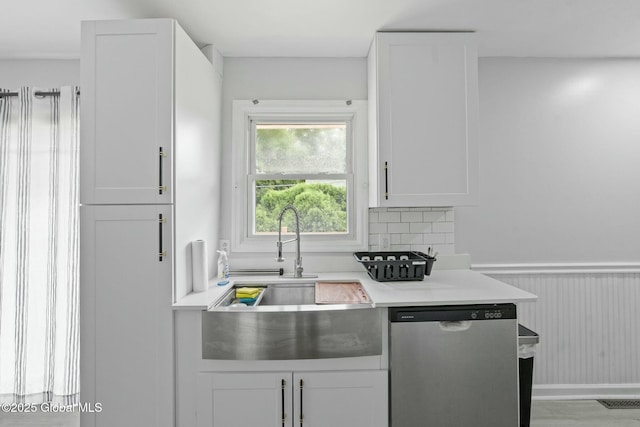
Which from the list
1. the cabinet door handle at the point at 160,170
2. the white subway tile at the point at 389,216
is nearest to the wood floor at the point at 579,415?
the white subway tile at the point at 389,216

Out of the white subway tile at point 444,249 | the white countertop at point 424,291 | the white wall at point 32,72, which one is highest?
the white wall at point 32,72

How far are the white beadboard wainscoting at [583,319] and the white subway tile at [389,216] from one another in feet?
2.27

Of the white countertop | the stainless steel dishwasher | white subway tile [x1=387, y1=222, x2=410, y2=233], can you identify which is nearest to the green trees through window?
white subway tile [x1=387, y1=222, x2=410, y2=233]

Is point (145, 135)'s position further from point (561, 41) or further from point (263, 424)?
point (561, 41)

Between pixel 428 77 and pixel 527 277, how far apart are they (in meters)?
1.64

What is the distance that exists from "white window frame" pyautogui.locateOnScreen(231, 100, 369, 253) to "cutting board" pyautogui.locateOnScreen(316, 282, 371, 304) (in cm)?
36

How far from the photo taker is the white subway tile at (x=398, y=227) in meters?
2.63

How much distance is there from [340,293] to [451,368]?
698 mm

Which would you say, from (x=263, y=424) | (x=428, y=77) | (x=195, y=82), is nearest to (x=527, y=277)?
(x=428, y=77)

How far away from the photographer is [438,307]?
182 cm

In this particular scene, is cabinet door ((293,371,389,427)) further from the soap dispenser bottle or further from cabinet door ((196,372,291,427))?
the soap dispenser bottle

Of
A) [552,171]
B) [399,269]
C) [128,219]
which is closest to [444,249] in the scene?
[399,269]

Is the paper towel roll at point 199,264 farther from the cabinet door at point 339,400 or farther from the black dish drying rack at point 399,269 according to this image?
the black dish drying rack at point 399,269

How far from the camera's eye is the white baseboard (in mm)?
2611
